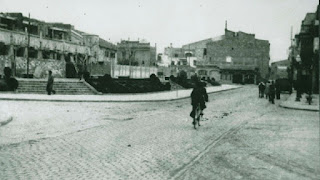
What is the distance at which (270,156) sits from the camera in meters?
9.45

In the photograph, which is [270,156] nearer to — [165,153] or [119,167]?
[165,153]

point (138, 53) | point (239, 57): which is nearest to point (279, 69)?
point (239, 57)

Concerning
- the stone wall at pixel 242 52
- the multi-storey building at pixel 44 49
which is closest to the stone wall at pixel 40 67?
the multi-storey building at pixel 44 49

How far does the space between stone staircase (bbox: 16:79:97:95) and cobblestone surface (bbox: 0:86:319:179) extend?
16986 mm

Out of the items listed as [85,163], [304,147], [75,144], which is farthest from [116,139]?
[304,147]

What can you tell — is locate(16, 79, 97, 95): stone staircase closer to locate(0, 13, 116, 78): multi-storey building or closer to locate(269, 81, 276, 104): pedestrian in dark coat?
locate(0, 13, 116, 78): multi-storey building

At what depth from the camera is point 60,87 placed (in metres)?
33.8

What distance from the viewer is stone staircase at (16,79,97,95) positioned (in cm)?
3231

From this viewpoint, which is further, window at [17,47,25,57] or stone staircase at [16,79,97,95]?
window at [17,47,25,57]

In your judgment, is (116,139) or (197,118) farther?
(197,118)

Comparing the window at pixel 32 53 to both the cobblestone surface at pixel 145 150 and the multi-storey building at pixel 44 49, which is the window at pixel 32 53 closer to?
the multi-storey building at pixel 44 49

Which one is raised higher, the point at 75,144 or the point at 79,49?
the point at 79,49

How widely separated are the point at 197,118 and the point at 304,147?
4.29m

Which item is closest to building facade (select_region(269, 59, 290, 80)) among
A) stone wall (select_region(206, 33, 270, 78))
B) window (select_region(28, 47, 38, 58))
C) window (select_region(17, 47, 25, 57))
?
stone wall (select_region(206, 33, 270, 78))
